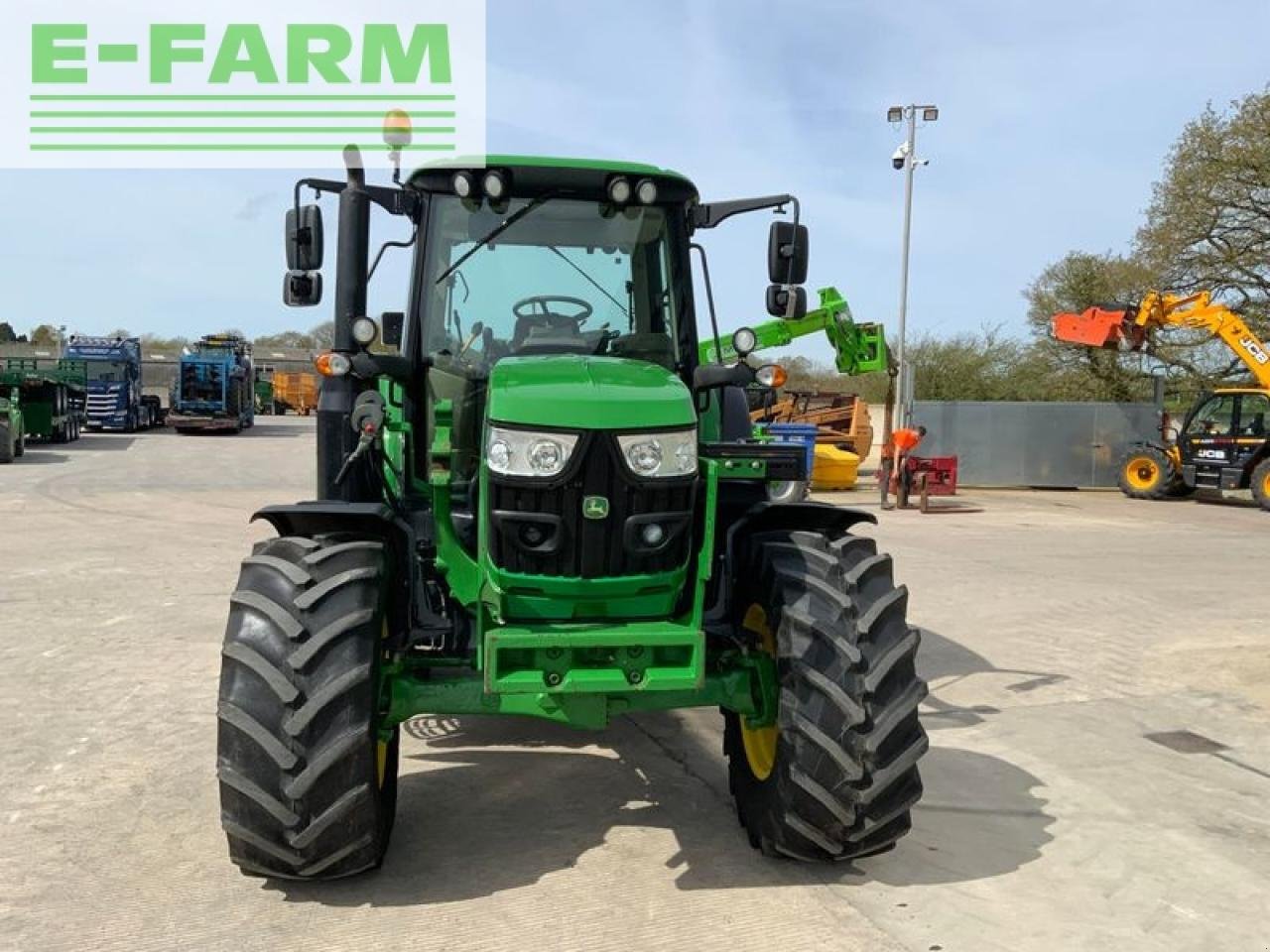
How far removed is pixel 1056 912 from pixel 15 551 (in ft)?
35.1

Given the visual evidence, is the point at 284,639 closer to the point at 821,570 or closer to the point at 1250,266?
the point at 821,570

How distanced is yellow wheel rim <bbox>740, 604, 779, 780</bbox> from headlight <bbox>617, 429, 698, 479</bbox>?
2.43ft

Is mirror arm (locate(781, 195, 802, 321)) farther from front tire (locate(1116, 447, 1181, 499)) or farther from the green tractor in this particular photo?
front tire (locate(1116, 447, 1181, 499))

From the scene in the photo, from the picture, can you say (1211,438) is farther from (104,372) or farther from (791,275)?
(104,372)

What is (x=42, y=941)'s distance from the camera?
3.32 metres

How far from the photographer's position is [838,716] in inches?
145

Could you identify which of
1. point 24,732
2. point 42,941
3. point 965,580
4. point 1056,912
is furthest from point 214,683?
point 965,580

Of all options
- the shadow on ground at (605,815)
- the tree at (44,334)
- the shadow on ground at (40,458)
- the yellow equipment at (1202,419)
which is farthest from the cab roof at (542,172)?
the tree at (44,334)

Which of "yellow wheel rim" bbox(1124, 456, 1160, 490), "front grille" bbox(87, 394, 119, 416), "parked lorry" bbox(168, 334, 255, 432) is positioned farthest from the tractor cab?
"front grille" bbox(87, 394, 119, 416)

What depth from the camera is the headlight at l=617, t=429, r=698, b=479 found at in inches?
143

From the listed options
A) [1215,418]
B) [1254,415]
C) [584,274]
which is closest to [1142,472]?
[1215,418]

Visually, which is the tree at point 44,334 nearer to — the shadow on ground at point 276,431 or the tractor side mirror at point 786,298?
the shadow on ground at point 276,431

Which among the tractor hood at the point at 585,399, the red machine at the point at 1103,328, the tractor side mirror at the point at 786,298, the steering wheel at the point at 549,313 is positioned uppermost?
the red machine at the point at 1103,328

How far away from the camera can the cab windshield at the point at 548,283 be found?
464 centimetres
